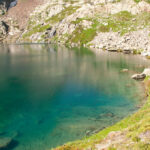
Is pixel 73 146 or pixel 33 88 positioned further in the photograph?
pixel 33 88

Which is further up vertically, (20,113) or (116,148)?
(116,148)

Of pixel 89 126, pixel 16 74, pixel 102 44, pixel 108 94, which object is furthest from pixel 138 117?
pixel 102 44

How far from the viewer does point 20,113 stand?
38031mm

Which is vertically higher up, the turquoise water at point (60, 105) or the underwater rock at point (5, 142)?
the turquoise water at point (60, 105)

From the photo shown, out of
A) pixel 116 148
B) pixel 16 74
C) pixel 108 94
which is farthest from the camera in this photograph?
pixel 16 74

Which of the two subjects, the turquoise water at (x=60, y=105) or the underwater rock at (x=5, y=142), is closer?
the underwater rock at (x=5, y=142)

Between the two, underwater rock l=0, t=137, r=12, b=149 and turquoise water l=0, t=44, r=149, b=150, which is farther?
turquoise water l=0, t=44, r=149, b=150

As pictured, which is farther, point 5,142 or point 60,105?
point 60,105

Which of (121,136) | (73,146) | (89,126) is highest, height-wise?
(121,136)

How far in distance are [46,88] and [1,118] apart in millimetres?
19870

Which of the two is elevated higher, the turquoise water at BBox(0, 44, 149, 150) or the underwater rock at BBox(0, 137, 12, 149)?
the turquoise water at BBox(0, 44, 149, 150)

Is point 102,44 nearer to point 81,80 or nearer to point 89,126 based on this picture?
point 81,80

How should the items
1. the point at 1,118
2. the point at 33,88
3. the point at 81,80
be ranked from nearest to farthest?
the point at 1,118
the point at 33,88
the point at 81,80

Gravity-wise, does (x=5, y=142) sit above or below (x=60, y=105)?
below
